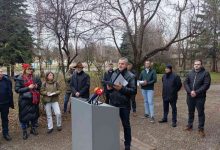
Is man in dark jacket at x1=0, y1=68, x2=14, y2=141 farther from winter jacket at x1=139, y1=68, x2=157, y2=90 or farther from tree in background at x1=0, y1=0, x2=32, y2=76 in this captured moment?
tree in background at x1=0, y1=0, x2=32, y2=76

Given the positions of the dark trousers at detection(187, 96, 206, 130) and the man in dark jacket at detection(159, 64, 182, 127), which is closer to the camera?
the dark trousers at detection(187, 96, 206, 130)

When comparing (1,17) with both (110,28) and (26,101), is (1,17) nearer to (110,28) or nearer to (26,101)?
(110,28)

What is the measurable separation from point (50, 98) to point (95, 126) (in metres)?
3.85

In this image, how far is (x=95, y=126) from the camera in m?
4.64

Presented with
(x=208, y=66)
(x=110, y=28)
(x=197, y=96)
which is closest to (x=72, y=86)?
(x=197, y=96)

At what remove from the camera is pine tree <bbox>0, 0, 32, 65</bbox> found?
76.9ft

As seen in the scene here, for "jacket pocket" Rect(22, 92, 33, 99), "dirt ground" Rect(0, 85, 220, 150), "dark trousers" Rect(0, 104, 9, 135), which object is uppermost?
"jacket pocket" Rect(22, 92, 33, 99)

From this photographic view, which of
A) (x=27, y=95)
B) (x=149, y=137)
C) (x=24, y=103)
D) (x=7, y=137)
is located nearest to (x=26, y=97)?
(x=27, y=95)

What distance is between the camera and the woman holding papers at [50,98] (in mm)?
8203


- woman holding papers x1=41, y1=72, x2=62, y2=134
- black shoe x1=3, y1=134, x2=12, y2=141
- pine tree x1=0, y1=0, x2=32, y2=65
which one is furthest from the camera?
pine tree x1=0, y1=0, x2=32, y2=65

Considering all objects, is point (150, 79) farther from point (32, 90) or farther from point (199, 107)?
point (32, 90)

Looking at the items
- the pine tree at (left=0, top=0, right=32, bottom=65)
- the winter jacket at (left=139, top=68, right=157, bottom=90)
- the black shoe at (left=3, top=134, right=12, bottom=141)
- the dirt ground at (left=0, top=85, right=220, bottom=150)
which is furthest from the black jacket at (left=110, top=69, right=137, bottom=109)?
the pine tree at (left=0, top=0, right=32, bottom=65)

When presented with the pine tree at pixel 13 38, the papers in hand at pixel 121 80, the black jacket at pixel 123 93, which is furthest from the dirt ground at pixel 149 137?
the pine tree at pixel 13 38

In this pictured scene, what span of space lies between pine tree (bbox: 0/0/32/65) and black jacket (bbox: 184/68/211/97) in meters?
17.4
